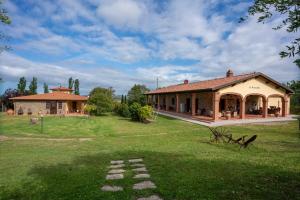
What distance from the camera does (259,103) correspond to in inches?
1185

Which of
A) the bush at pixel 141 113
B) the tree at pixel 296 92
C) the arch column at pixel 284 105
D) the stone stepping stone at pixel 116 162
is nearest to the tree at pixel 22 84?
the bush at pixel 141 113

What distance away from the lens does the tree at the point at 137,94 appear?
41256mm

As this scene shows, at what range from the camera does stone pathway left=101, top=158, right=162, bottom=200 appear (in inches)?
234

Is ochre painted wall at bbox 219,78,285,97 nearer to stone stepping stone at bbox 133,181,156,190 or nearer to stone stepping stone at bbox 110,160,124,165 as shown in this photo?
stone stepping stone at bbox 110,160,124,165

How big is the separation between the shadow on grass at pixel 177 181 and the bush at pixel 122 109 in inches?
932

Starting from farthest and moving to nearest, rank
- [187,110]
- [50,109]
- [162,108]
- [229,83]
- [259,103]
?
[162,108] < [50,109] < [187,110] < [259,103] < [229,83]

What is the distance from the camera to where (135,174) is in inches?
282

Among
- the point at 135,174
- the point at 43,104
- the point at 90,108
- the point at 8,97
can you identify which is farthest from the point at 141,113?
the point at 8,97

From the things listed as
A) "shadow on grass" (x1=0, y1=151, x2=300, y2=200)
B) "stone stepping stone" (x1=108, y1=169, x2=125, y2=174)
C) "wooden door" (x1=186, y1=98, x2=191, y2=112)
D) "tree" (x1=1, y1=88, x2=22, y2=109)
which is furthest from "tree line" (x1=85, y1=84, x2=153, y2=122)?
"stone stepping stone" (x1=108, y1=169, x2=125, y2=174)

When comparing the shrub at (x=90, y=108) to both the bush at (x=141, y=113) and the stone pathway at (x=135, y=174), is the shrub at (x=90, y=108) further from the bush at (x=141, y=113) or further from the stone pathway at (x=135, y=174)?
the stone pathway at (x=135, y=174)

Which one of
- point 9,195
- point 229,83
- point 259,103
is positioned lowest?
point 9,195

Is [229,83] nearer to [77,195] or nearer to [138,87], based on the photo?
[77,195]

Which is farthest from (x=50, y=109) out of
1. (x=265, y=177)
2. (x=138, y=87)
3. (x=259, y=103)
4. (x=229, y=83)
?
(x=265, y=177)

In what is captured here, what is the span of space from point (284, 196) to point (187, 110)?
92.0 ft
